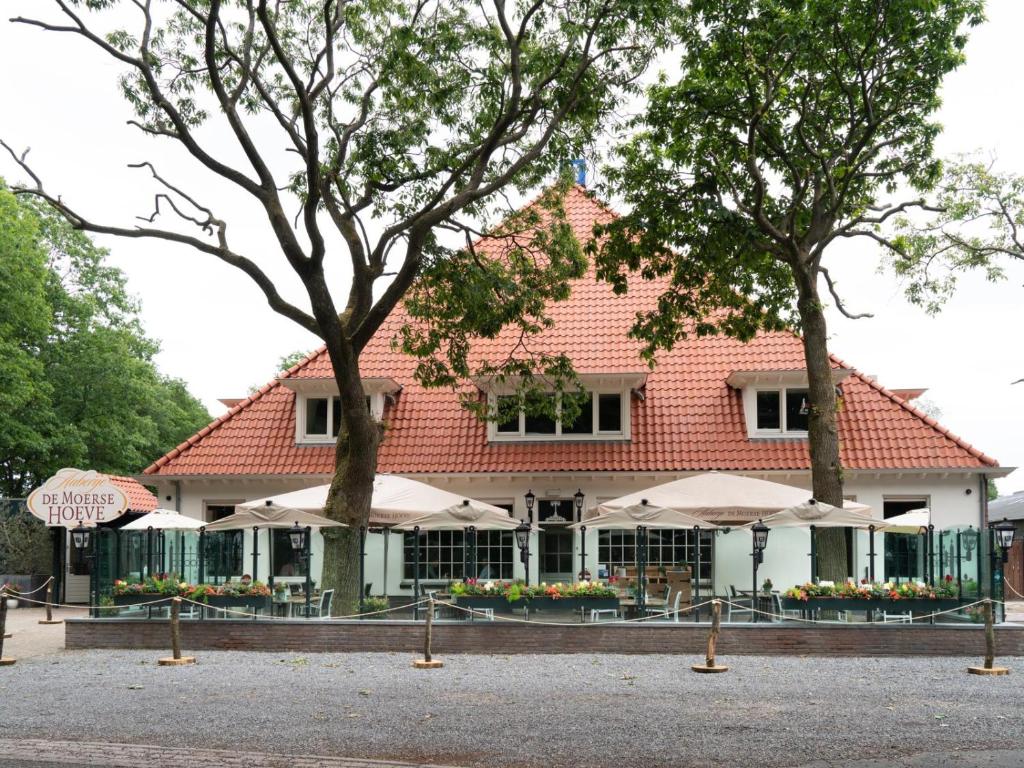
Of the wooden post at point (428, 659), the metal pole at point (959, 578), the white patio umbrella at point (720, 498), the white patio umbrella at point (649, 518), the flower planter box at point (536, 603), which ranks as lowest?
the wooden post at point (428, 659)

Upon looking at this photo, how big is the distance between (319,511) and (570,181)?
24.8 ft

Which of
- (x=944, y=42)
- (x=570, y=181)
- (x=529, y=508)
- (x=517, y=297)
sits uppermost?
(x=944, y=42)

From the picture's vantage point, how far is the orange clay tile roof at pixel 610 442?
1017 inches

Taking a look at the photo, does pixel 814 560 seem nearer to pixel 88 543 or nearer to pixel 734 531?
pixel 734 531

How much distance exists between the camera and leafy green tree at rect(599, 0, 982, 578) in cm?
1942

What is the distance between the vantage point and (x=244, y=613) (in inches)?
730

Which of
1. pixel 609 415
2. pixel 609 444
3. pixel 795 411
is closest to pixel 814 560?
pixel 795 411

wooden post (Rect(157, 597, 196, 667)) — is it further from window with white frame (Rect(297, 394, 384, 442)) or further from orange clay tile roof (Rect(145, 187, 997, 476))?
window with white frame (Rect(297, 394, 384, 442))

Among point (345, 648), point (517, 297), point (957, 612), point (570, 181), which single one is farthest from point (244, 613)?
point (957, 612)

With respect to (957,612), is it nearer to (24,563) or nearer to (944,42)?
(944,42)

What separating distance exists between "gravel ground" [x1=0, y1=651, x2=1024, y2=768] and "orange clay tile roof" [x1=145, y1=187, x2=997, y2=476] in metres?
9.34

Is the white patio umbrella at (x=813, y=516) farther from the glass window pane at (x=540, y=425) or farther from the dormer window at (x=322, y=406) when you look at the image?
the dormer window at (x=322, y=406)

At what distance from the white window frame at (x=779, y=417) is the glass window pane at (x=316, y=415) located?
9947 mm

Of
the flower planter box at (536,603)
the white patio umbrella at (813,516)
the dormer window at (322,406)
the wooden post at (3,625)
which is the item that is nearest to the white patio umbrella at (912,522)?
the white patio umbrella at (813,516)
